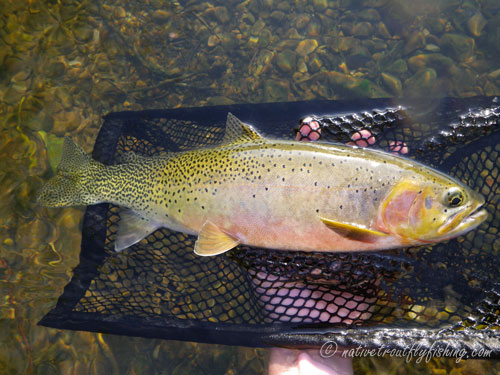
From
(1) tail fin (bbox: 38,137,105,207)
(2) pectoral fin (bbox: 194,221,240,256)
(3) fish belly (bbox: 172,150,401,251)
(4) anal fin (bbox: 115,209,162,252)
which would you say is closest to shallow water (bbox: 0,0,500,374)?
(1) tail fin (bbox: 38,137,105,207)

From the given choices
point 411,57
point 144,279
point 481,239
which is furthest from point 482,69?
point 144,279

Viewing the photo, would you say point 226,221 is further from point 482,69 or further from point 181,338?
point 482,69

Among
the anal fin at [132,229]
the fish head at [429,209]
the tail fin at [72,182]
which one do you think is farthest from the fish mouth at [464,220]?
the tail fin at [72,182]

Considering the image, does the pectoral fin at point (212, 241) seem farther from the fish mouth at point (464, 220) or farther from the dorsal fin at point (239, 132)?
the fish mouth at point (464, 220)

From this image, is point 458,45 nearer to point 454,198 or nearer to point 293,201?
point 454,198

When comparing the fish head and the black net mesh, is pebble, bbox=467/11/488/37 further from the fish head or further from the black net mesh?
the fish head

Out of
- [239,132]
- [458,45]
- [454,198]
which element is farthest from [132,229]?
[458,45]
